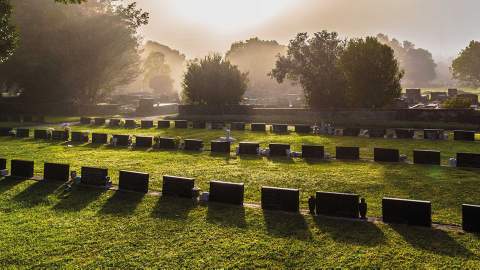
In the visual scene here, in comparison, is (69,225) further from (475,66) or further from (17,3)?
(475,66)

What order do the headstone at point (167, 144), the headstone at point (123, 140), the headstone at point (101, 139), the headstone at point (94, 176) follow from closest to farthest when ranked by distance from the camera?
the headstone at point (94, 176), the headstone at point (167, 144), the headstone at point (123, 140), the headstone at point (101, 139)

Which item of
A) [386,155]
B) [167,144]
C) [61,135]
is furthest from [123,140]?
[386,155]

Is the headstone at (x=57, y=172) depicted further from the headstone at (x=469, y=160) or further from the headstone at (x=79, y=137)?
the headstone at (x=469, y=160)

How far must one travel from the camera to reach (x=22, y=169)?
15.4 meters

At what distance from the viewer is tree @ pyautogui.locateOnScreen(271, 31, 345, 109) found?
40812mm

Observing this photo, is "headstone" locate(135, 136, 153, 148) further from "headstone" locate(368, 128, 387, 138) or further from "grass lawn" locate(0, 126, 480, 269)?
"headstone" locate(368, 128, 387, 138)

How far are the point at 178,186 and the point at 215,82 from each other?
3366 cm

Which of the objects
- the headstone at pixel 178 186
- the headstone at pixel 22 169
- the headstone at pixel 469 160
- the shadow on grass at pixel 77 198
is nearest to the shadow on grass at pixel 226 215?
the headstone at pixel 178 186

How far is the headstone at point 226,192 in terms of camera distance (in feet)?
38.6

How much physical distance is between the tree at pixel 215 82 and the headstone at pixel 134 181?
106 ft

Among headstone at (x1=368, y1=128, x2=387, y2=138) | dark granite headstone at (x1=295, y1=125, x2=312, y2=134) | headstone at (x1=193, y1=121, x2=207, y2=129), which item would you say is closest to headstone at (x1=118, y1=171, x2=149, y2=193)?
headstone at (x1=368, y1=128, x2=387, y2=138)

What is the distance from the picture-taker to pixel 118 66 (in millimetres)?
61156

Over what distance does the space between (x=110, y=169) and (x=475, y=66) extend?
94.4 m

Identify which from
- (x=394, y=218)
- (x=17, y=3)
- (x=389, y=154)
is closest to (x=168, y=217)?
(x=394, y=218)
